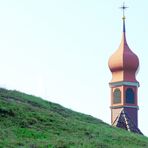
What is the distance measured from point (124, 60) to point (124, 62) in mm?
288

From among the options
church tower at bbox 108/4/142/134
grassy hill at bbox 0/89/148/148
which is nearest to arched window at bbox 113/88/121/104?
church tower at bbox 108/4/142/134

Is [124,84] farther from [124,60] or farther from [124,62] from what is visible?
[124,60]

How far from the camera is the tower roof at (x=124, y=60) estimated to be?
58.8 metres

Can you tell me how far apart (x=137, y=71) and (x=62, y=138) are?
41782mm

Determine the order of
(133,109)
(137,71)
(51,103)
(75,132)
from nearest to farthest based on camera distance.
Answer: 1. (75,132)
2. (51,103)
3. (133,109)
4. (137,71)

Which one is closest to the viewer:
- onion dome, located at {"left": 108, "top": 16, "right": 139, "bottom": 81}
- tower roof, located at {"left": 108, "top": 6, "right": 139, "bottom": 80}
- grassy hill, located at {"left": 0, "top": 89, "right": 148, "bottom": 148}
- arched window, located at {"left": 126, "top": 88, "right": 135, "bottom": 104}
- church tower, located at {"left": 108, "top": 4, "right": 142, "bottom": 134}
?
grassy hill, located at {"left": 0, "top": 89, "right": 148, "bottom": 148}

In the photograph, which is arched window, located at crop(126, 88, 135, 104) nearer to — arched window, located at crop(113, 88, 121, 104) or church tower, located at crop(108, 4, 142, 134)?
church tower, located at crop(108, 4, 142, 134)

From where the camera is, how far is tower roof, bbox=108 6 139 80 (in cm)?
5878

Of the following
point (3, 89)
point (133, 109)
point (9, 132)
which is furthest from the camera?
point (133, 109)

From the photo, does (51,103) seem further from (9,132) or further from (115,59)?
(115,59)

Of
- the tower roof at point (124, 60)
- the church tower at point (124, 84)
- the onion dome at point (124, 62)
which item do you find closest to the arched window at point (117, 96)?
the church tower at point (124, 84)

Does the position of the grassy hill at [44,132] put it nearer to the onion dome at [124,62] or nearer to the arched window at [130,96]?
the arched window at [130,96]

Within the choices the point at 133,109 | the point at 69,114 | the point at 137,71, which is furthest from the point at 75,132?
the point at 137,71

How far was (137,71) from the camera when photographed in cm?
5916
